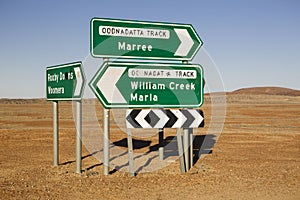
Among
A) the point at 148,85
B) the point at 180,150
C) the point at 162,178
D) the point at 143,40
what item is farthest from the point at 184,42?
the point at 162,178

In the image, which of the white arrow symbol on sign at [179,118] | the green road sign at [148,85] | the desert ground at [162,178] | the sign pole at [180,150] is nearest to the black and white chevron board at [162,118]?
the white arrow symbol on sign at [179,118]

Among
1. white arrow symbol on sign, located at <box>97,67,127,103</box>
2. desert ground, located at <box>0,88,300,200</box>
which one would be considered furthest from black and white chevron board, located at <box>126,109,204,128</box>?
desert ground, located at <box>0,88,300,200</box>

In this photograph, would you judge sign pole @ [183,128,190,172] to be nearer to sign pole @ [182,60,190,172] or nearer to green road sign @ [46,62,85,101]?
sign pole @ [182,60,190,172]

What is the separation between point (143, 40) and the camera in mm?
7535

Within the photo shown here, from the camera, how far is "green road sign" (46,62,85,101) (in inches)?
319

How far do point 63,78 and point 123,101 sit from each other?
7.69 feet

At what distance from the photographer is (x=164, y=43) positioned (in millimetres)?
7676

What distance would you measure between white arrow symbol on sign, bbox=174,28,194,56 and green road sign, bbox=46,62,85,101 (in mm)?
2009

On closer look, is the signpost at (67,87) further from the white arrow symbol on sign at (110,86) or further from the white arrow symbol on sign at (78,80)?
the white arrow symbol on sign at (110,86)

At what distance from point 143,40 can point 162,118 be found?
1526 mm

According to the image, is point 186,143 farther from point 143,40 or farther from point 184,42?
point 143,40

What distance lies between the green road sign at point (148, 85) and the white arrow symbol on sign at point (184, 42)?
37 cm

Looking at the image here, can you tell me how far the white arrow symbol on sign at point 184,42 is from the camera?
306 inches

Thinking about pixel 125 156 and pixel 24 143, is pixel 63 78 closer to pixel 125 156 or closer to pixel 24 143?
pixel 125 156
